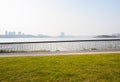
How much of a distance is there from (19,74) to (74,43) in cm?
1385

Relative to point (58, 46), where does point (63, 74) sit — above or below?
below

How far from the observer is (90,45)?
68.5 ft

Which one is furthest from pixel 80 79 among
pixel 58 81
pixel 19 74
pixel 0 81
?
pixel 0 81

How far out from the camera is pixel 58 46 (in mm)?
20656

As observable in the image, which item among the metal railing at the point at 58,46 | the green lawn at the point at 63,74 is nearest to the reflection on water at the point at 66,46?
the metal railing at the point at 58,46

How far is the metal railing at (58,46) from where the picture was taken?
1783cm

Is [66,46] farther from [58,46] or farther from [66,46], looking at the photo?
[58,46]

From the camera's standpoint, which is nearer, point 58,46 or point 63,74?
point 63,74

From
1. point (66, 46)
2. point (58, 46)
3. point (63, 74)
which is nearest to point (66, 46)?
point (66, 46)

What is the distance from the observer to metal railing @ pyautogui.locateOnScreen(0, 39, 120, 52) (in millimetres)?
17828

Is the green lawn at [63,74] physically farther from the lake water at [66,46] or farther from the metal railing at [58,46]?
the lake water at [66,46]

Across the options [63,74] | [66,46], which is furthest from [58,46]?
[63,74]

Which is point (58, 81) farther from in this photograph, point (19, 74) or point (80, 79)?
point (19, 74)

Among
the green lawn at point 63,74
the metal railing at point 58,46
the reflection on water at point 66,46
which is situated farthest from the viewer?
the reflection on water at point 66,46
